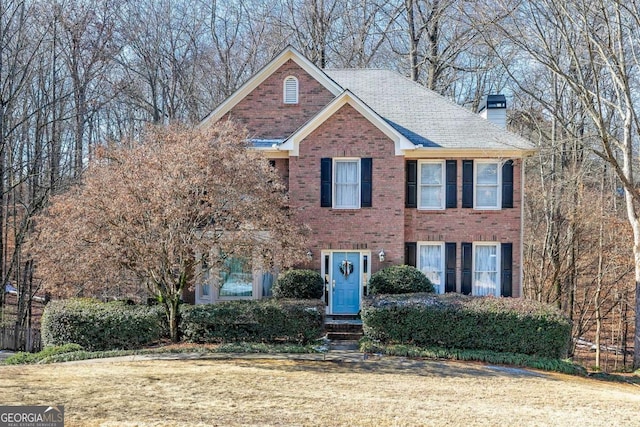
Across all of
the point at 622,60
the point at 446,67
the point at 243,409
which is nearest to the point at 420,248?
the point at 622,60

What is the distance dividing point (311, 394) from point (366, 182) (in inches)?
351

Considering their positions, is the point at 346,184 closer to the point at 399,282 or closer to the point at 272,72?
the point at 399,282

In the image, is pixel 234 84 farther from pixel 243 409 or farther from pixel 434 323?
pixel 243 409

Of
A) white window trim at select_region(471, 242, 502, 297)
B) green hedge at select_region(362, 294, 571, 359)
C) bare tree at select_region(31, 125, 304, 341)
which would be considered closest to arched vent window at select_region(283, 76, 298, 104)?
bare tree at select_region(31, 125, 304, 341)

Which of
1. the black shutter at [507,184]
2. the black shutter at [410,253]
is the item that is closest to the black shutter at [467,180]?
the black shutter at [507,184]

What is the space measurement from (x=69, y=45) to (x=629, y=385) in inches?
852

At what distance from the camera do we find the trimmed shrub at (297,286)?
50.8 ft

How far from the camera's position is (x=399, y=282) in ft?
50.7

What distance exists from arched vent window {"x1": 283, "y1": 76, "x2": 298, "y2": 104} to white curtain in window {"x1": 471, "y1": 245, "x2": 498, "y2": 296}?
7.60 m

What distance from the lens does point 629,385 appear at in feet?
42.5

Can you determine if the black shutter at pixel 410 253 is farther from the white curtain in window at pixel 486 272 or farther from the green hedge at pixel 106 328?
the green hedge at pixel 106 328

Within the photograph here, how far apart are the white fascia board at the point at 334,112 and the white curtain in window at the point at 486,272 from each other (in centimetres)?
398

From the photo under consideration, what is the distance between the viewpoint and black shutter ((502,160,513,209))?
1691 centimetres

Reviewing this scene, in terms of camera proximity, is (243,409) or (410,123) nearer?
(243,409)
